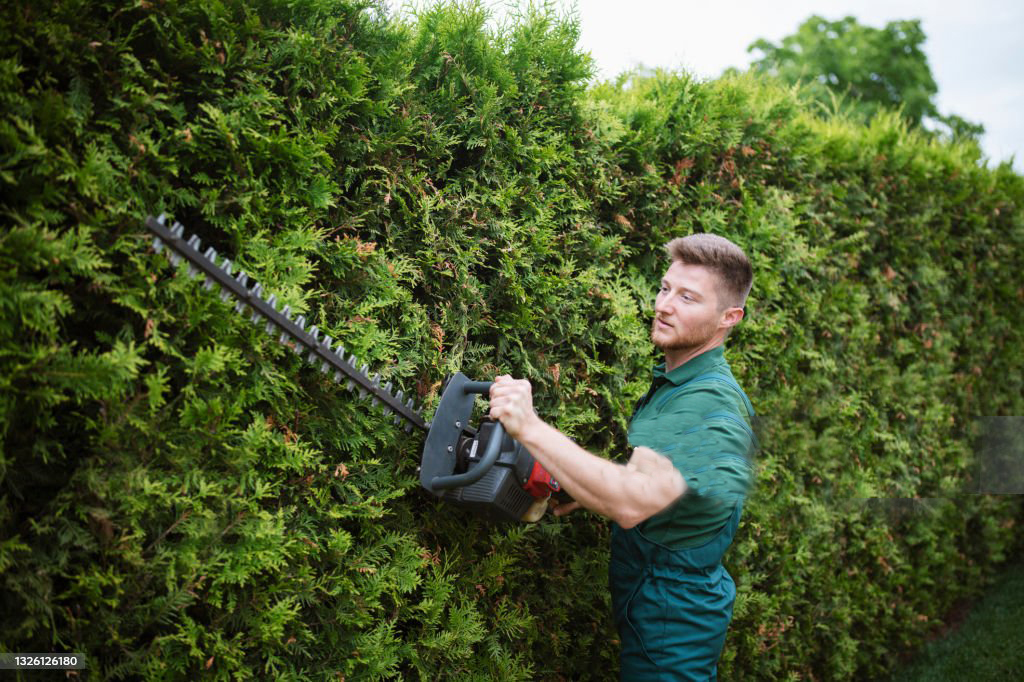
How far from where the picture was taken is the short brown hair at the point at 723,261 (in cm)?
252

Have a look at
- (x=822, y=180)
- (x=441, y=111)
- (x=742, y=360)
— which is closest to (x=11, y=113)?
(x=441, y=111)

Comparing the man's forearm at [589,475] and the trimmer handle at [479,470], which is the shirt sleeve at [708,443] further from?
the trimmer handle at [479,470]

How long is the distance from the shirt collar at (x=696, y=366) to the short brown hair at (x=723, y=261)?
0.19m

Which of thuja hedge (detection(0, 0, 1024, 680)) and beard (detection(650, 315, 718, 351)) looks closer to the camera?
thuja hedge (detection(0, 0, 1024, 680))

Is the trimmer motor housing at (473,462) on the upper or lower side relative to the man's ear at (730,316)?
lower

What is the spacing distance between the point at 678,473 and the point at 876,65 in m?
28.0

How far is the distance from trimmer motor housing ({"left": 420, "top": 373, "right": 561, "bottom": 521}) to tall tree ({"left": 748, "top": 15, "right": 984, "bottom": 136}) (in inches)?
1014

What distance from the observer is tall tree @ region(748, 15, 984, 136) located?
24906mm

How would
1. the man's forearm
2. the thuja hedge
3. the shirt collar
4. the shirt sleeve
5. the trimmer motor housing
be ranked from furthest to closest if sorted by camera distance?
the shirt collar < the trimmer motor housing < the shirt sleeve < the man's forearm < the thuja hedge

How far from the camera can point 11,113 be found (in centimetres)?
164

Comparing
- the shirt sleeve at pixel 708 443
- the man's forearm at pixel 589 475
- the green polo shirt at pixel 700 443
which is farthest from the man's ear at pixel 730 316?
the man's forearm at pixel 589 475

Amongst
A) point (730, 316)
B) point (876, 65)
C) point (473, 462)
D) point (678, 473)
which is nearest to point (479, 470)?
point (473, 462)

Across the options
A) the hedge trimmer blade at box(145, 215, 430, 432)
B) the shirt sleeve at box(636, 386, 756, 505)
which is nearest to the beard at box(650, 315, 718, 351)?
the shirt sleeve at box(636, 386, 756, 505)

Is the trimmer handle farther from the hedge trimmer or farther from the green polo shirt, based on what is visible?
the green polo shirt
